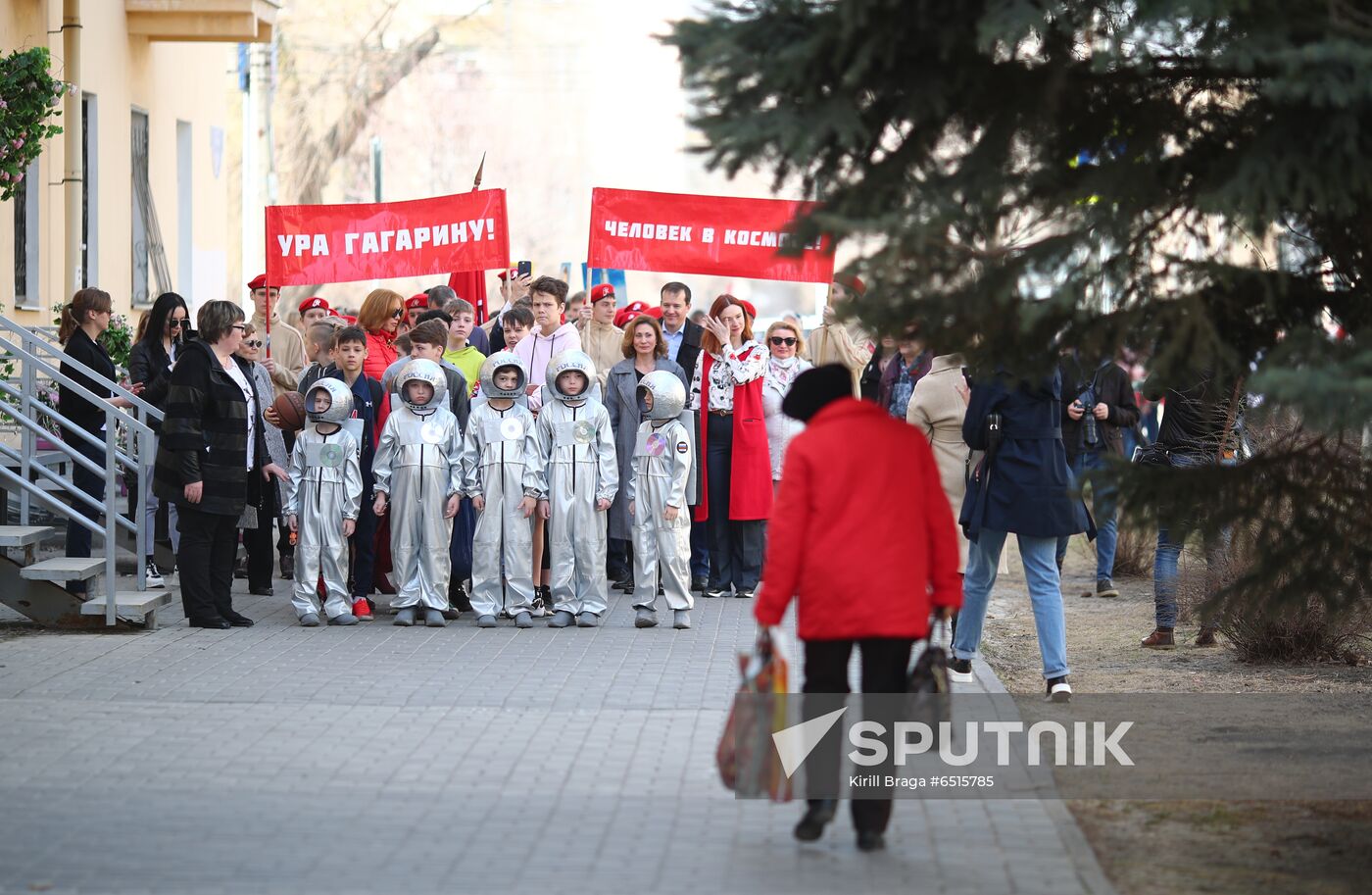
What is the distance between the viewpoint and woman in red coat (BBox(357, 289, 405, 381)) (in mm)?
13430

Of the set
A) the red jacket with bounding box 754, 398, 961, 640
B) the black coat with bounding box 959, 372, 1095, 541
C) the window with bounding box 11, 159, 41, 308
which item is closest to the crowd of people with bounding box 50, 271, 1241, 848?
the black coat with bounding box 959, 372, 1095, 541

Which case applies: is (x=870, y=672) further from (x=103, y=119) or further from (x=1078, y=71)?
(x=103, y=119)

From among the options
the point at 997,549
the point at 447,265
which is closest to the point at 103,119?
the point at 447,265

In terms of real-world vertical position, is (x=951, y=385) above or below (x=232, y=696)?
above

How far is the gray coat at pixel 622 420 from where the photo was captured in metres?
13.1

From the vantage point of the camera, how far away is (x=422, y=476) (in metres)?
11.6

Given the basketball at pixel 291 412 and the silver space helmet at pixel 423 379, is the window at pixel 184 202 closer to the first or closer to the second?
the basketball at pixel 291 412

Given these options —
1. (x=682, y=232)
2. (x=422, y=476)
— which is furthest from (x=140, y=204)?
(x=422, y=476)

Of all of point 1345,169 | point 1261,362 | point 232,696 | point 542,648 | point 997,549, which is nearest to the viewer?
point 1345,169

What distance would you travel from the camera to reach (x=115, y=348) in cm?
1524

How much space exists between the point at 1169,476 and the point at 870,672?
1.31 metres

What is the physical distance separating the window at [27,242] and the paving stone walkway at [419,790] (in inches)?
303

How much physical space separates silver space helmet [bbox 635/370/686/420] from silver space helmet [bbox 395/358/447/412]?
1.30m

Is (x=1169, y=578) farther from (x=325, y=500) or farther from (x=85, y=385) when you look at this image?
(x=85, y=385)
